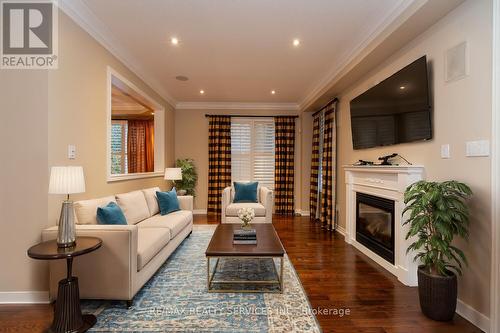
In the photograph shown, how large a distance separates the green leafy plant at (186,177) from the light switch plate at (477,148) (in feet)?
17.4

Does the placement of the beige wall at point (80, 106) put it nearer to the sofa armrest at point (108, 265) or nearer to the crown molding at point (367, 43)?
the sofa armrest at point (108, 265)

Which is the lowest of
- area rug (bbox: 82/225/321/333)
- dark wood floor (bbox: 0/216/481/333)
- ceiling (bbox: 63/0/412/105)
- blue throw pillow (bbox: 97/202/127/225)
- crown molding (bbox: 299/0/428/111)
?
dark wood floor (bbox: 0/216/481/333)

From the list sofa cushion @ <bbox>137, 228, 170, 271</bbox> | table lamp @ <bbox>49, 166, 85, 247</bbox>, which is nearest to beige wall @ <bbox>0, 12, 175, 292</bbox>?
table lamp @ <bbox>49, 166, 85, 247</bbox>

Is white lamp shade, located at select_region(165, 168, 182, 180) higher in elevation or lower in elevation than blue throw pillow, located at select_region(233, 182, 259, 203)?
higher

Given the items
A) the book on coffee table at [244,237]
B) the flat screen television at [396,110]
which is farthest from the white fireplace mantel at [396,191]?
the book on coffee table at [244,237]

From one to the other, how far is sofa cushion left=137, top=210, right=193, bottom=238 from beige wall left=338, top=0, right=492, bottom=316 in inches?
120

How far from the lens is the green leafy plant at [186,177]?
248 inches

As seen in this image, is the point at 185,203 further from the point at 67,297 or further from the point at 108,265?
the point at 67,297

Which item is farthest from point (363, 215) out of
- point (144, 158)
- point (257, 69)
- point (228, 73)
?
point (144, 158)

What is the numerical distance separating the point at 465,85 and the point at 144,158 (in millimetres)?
7252

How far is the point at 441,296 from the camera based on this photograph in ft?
6.84

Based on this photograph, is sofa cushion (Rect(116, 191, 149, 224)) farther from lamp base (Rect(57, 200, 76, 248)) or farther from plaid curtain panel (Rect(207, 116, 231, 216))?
plaid curtain panel (Rect(207, 116, 231, 216))

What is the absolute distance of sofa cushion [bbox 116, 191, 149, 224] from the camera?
3305 millimetres

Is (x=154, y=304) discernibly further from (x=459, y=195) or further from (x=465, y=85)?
(x=465, y=85)
